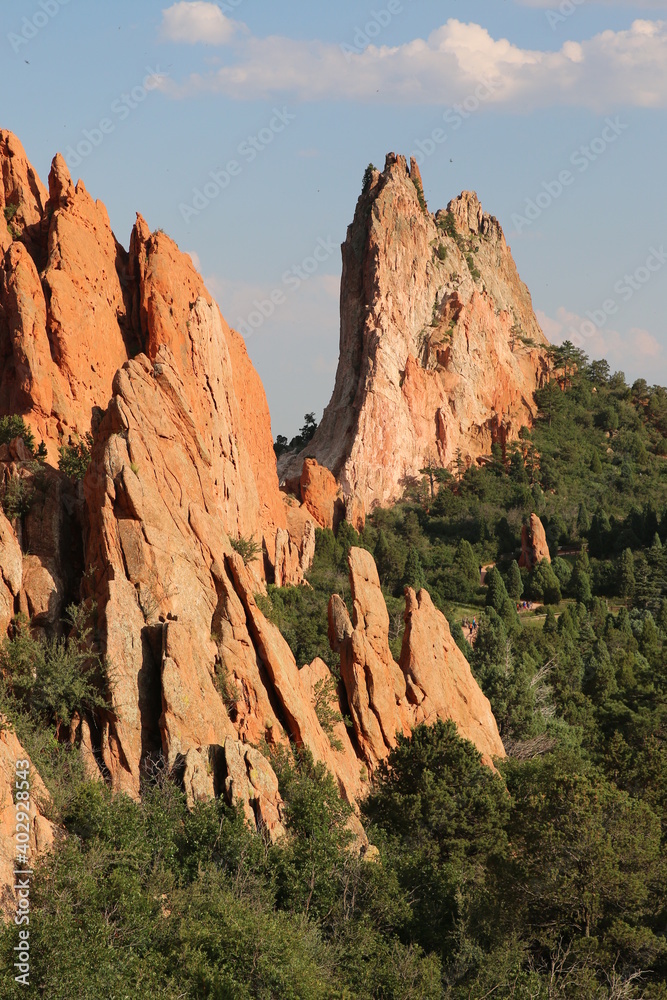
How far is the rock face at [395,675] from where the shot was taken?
35.0m

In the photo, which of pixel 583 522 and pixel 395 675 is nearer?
pixel 395 675

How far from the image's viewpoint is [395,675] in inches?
1442

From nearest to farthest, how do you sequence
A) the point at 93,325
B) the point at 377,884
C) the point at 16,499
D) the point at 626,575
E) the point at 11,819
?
the point at 11,819 < the point at 377,884 < the point at 16,499 < the point at 93,325 < the point at 626,575

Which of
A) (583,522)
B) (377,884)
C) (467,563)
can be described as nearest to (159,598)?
(377,884)

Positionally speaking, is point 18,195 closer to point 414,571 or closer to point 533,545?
point 414,571

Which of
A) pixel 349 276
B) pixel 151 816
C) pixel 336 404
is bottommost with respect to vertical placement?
pixel 151 816

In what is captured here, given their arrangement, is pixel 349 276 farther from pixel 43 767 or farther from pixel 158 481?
pixel 43 767

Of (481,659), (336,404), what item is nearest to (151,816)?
(481,659)

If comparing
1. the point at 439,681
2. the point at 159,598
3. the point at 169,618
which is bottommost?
the point at 439,681

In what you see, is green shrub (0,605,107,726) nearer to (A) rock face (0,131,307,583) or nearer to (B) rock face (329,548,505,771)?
(B) rock face (329,548,505,771)

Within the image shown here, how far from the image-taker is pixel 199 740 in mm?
27594

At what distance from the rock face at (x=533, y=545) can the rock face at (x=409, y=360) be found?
44.8 feet

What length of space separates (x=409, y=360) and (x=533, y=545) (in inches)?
1003

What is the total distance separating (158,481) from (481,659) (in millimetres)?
32822
